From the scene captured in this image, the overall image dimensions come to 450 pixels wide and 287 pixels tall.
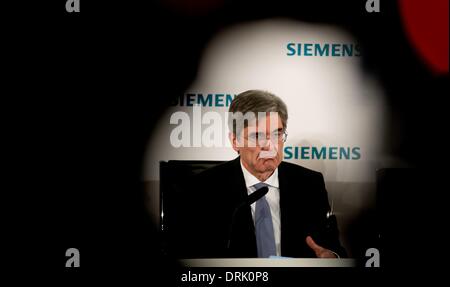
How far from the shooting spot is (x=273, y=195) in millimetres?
3328

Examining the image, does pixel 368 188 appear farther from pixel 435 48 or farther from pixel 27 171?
pixel 27 171

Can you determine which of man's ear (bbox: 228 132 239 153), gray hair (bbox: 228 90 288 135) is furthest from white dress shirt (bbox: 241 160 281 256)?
gray hair (bbox: 228 90 288 135)

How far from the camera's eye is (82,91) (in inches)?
131

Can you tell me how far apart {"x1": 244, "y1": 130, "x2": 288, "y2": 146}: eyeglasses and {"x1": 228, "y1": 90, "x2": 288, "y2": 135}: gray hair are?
5cm

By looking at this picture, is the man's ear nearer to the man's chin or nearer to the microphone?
the man's chin

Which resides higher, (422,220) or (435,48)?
(435,48)

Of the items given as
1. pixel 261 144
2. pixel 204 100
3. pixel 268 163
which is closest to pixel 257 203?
pixel 268 163

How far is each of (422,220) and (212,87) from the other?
5.09ft

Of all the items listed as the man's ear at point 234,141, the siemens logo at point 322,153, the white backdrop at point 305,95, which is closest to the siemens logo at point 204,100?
the white backdrop at point 305,95

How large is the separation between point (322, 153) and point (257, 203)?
1.63ft

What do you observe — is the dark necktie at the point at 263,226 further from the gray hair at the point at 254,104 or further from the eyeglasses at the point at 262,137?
the gray hair at the point at 254,104

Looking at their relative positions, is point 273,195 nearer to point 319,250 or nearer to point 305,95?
point 319,250

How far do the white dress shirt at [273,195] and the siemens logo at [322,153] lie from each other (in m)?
0.15

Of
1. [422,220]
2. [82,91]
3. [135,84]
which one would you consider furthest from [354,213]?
[82,91]
